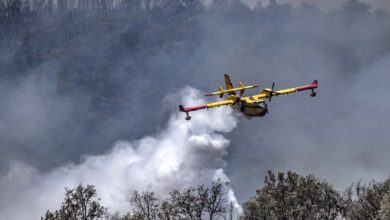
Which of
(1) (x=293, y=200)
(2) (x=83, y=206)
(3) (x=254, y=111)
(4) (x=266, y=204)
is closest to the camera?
(3) (x=254, y=111)

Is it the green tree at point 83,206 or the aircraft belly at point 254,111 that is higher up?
the aircraft belly at point 254,111

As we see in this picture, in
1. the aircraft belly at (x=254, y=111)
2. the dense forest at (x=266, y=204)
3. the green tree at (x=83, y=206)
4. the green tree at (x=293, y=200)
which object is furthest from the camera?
the green tree at (x=293, y=200)

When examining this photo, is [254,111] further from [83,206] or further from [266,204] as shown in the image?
[83,206]

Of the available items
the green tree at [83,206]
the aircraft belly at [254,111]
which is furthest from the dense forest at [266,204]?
the aircraft belly at [254,111]

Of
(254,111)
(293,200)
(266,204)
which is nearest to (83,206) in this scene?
(254,111)

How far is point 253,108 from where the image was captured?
9362 centimetres

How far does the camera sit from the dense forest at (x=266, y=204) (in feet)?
313

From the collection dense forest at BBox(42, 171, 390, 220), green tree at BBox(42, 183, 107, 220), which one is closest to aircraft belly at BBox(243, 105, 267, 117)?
dense forest at BBox(42, 171, 390, 220)

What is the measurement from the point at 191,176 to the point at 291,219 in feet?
311

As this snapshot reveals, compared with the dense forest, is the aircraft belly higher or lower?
higher

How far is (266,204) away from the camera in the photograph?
107812 mm

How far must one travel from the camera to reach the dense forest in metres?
95.2

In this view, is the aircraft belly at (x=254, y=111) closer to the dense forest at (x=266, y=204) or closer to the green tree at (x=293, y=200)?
the dense forest at (x=266, y=204)

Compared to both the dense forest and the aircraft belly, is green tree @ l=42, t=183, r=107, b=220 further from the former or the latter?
the aircraft belly
